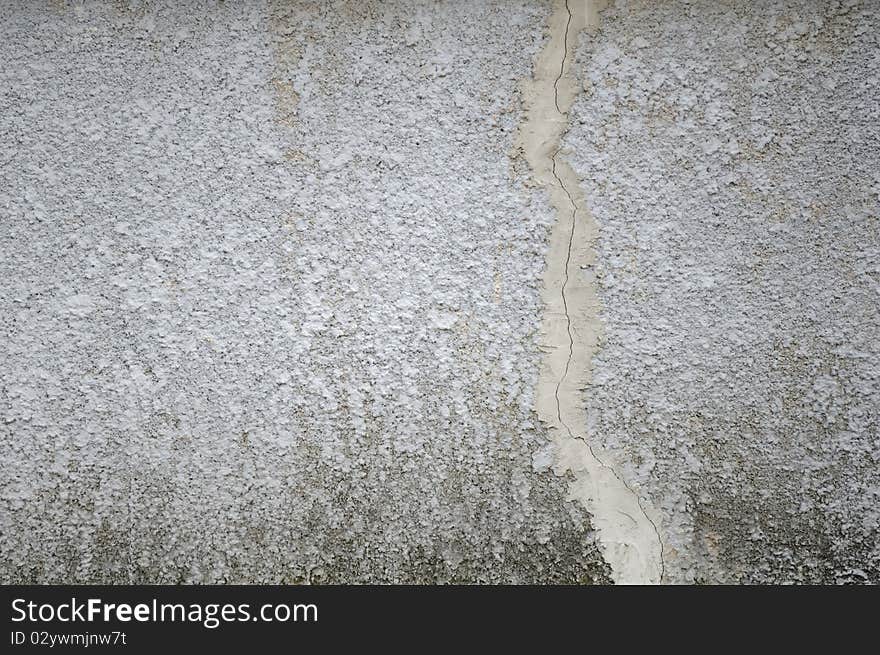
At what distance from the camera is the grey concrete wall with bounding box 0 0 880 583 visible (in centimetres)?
97

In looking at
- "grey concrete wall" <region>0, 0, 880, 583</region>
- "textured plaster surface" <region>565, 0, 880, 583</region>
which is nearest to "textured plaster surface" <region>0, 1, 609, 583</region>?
"grey concrete wall" <region>0, 0, 880, 583</region>

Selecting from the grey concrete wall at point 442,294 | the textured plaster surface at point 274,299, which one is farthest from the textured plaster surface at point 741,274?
the textured plaster surface at point 274,299

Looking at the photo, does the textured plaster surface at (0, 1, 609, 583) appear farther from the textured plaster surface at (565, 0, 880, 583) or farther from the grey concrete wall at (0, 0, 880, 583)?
the textured plaster surface at (565, 0, 880, 583)

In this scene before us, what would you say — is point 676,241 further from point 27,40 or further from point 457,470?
point 27,40

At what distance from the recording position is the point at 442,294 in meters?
0.99

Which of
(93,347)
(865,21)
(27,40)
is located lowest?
(93,347)

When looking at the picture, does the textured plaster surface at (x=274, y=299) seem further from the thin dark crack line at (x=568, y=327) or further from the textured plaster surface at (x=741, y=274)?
the textured plaster surface at (x=741, y=274)

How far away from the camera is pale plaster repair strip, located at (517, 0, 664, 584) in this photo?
0.98 metres

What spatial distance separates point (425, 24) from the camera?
3.29 ft

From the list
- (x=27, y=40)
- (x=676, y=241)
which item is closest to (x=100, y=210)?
(x=27, y=40)

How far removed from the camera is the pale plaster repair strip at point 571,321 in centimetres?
98

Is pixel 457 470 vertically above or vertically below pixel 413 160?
below

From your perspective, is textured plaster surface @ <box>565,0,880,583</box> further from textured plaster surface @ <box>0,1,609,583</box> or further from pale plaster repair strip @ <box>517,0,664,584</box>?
textured plaster surface @ <box>0,1,609,583</box>

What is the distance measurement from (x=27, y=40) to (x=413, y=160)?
0.72m
